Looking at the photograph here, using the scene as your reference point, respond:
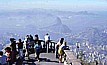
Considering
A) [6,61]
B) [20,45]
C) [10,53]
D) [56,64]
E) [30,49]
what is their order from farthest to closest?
[30,49] → [56,64] → [20,45] → [10,53] → [6,61]

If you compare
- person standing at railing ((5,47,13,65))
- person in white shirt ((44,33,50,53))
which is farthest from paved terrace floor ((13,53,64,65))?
person standing at railing ((5,47,13,65))

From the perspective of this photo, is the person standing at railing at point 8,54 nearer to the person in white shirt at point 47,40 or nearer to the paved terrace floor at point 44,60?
the paved terrace floor at point 44,60

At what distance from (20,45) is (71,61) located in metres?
4.43

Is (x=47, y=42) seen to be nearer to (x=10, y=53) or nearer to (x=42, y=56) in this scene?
(x=42, y=56)

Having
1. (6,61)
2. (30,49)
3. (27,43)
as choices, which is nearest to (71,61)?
(6,61)

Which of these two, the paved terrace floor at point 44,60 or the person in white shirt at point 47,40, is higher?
the person in white shirt at point 47,40

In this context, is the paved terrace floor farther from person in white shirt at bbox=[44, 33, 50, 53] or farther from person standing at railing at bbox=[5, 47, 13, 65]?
person standing at railing at bbox=[5, 47, 13, 65]

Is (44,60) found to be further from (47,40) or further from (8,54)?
(8,54)

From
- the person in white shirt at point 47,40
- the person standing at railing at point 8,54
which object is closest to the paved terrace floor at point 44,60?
the person in white shirt at point 47,40

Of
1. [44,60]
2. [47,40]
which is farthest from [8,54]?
[47,40]

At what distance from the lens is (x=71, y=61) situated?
1184cm

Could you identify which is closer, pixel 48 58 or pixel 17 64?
pixel 17 64

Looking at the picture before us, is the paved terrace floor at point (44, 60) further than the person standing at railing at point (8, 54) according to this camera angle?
Yes

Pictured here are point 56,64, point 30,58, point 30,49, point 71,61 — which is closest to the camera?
point 71,61
